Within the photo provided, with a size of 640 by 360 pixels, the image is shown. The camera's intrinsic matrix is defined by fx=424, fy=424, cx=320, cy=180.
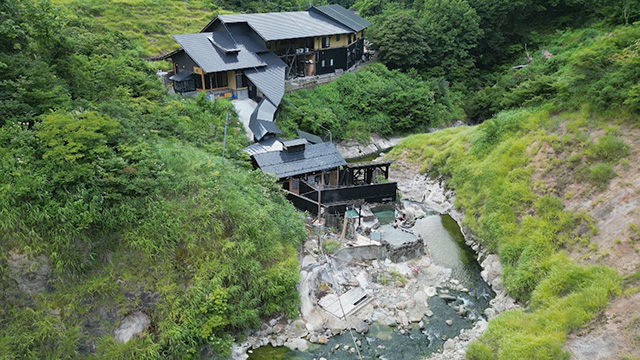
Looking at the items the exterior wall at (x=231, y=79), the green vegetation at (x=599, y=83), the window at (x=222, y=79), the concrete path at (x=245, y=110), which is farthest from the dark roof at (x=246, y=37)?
the green vegetation at (x=599, y=83)

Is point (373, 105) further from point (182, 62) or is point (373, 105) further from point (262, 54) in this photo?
point (182, 62)

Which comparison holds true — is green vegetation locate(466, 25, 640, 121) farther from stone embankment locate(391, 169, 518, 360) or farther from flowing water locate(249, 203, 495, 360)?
flowing water locate(249, 203, 495, 360)

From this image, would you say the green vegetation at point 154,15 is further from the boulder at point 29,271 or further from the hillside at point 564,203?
the hillside at point 564,203

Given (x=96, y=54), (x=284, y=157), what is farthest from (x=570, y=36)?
(x=96, y=54)

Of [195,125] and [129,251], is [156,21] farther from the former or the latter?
[129,251]

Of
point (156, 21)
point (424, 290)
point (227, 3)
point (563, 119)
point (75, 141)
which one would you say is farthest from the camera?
point (227, 3)

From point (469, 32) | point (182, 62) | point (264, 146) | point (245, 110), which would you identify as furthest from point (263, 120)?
point (469, 32)
